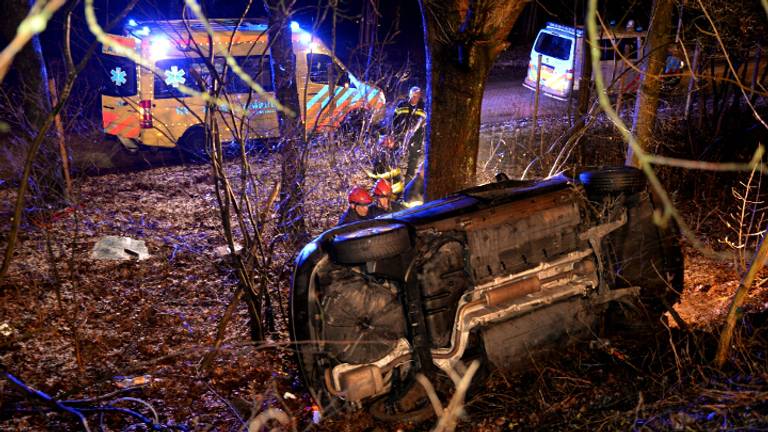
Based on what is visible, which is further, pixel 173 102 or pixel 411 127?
pixel 173 102

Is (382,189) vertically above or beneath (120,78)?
beneath

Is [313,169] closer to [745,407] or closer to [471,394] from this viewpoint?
[471,394]

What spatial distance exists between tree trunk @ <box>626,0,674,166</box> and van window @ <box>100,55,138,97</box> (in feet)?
26.0

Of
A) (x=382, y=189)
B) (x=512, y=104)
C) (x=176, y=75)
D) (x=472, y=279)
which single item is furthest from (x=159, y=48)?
(x=472, y=279)

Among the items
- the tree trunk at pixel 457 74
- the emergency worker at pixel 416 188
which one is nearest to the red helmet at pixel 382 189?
the tree trunk at pixel 457 74

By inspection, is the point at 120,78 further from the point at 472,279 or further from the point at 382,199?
the point at 472,279

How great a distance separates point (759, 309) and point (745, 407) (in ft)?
7.53

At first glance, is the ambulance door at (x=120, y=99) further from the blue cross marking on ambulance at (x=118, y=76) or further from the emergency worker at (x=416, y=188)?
the emergency worker at (x=416, y=188)

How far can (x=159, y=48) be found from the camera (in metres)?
9.95

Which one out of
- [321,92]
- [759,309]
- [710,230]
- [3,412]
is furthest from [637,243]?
[321,92]

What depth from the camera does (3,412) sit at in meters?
3.95

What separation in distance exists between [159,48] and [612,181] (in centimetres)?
813

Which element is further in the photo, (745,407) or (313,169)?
(313,169)

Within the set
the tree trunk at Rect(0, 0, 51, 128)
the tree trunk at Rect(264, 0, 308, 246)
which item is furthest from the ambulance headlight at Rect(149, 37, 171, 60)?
the tree trunk at Rect(264, 0, 308, 246)
